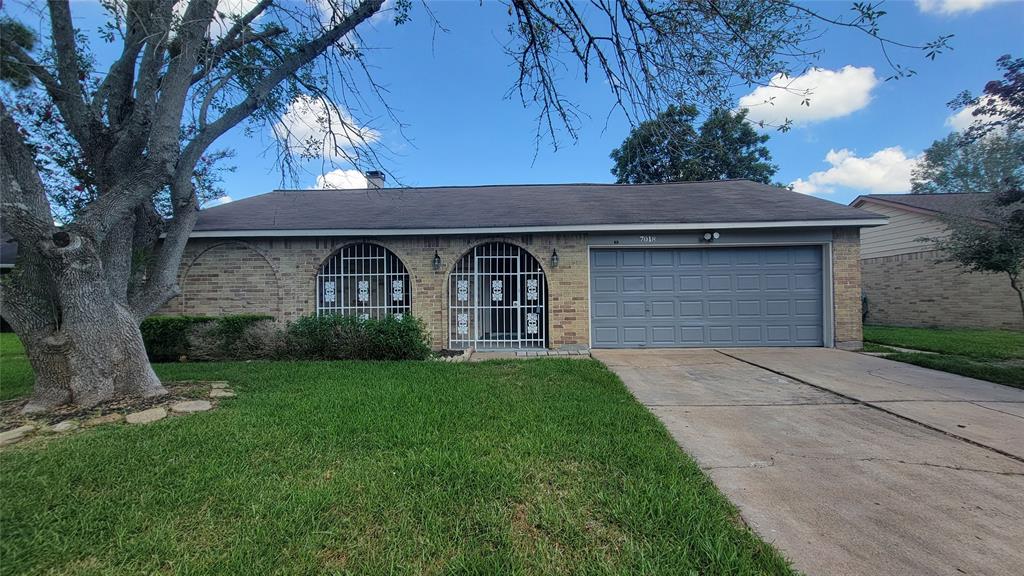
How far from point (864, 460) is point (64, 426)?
692 centimetres

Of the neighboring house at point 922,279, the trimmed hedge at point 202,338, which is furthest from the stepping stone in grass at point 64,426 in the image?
the neighboring house at point 922,279

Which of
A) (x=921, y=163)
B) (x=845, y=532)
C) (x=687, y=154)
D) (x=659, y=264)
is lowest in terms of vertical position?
(x=845, y=532)

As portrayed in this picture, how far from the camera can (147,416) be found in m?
4.02

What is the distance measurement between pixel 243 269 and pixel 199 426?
631cm

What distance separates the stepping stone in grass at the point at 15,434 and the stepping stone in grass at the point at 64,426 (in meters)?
0.14

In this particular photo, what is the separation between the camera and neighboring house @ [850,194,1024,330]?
11.3 m

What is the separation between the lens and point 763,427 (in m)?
3.89

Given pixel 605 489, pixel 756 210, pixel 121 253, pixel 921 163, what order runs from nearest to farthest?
pixel 605 489, pixel 121 253, pixel 756 210, pixel 921 163

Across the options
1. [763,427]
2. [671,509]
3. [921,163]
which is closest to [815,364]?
[763,427]

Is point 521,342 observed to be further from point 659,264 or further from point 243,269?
point 243,269

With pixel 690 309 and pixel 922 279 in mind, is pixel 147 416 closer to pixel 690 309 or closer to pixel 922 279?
pixel 690 309

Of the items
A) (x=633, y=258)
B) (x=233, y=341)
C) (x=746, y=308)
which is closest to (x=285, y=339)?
(x=233, y=341)

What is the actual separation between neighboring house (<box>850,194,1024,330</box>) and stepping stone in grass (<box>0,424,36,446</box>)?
1613cm

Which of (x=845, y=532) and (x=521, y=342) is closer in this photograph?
(x=845, y=532)
